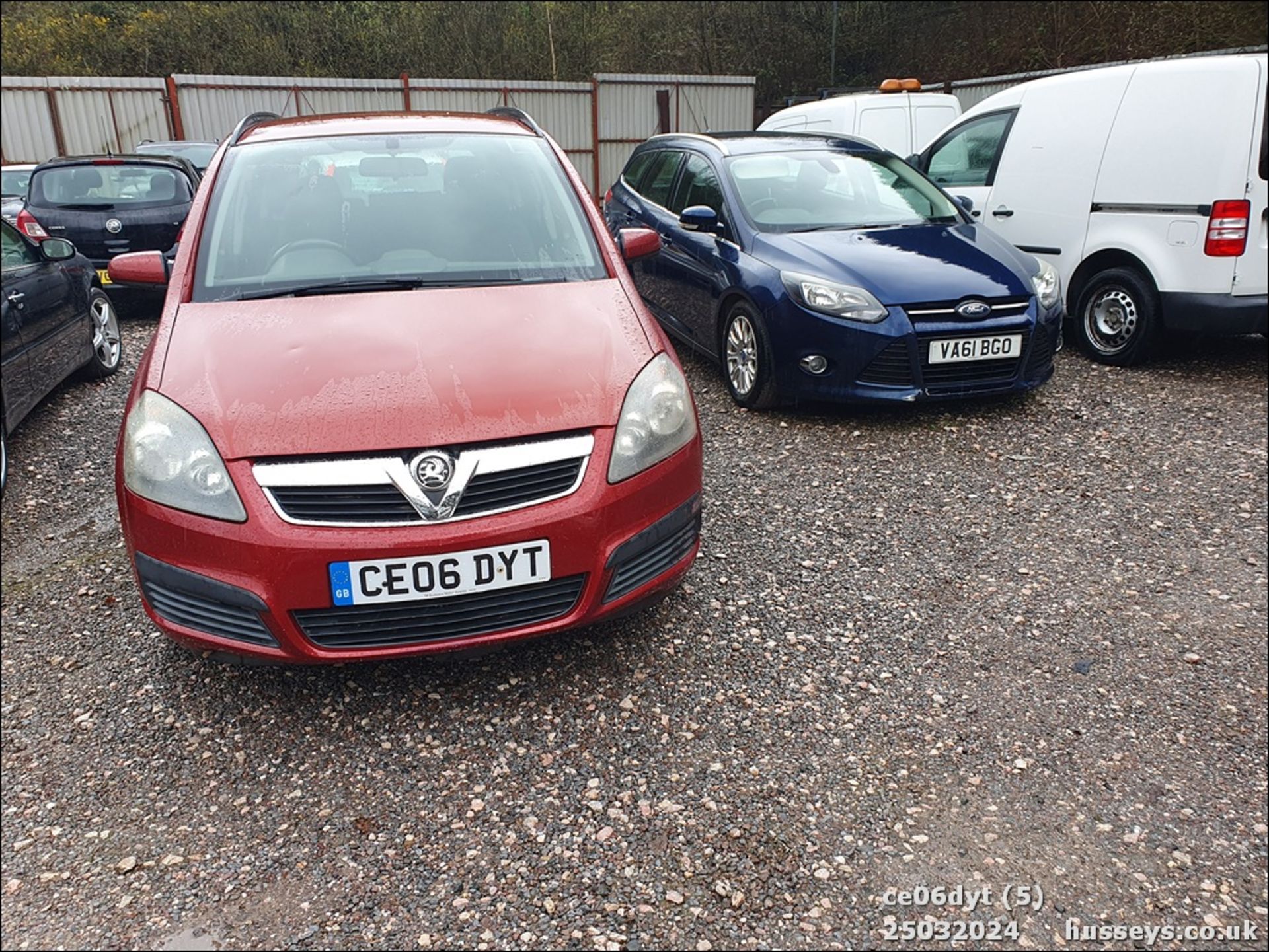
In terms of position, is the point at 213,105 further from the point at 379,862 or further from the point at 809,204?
the point at 379,862

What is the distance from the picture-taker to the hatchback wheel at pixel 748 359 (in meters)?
5.11

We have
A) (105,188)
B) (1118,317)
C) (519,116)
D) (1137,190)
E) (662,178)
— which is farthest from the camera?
(105,188)

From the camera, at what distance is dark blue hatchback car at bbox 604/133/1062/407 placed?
15.8 feet

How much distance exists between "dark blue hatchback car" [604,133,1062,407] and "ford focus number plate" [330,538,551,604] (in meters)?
2.86

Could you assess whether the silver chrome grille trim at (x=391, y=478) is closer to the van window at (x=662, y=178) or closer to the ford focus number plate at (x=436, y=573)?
the ford focus number plate at (x=436, y=573)

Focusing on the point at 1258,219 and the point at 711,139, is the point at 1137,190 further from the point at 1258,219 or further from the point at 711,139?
the point at 711,139

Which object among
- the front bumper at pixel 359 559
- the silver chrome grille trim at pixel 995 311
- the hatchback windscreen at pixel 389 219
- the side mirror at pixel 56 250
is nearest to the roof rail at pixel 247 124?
the hatchback windscreen at pixel 389 219

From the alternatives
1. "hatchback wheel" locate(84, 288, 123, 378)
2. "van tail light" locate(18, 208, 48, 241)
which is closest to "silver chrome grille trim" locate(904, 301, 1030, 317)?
"hatchback wheel" locate(84, 288, 123, 378)

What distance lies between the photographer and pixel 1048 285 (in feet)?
17.3

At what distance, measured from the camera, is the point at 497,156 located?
367 cm

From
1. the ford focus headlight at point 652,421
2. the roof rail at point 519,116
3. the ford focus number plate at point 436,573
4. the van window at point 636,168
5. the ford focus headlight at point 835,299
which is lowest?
the ford focus number plate at point 436,573

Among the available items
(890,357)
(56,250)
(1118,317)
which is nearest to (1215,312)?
(1118,317)

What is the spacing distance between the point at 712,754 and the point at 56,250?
4.85 meters

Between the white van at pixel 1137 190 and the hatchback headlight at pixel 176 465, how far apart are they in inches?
207
